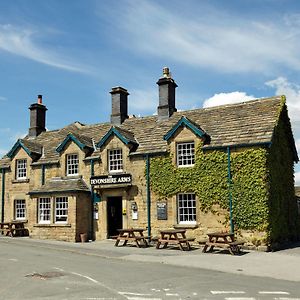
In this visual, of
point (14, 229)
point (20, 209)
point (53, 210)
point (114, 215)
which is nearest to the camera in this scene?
point (53, 210)

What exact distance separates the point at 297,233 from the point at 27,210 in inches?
681

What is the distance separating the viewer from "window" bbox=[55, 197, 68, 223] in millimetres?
24234

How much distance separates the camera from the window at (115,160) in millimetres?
24297

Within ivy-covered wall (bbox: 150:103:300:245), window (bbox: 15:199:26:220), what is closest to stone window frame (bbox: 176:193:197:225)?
ivy-covered wall (bbox: 150:103:300:245)

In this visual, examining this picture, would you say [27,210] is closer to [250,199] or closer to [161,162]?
[161,162]

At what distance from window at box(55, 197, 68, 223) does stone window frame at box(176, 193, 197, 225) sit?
683 cm

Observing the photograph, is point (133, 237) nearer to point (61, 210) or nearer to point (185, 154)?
point (185, 154)

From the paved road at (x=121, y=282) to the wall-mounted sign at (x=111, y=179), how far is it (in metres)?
7.52

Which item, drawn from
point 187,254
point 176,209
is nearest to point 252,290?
point 187,254

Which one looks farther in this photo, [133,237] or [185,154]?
[185,154]

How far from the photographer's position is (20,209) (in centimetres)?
2830

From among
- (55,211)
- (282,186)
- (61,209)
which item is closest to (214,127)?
(282,186)

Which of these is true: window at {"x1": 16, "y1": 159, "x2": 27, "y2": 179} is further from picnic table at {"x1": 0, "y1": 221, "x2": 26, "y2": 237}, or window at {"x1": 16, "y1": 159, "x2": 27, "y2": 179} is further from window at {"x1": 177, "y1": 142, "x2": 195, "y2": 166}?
window at {"x1": 177, "y1": 142, "x2": 195, "y2": 166}

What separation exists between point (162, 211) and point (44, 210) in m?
7.63
